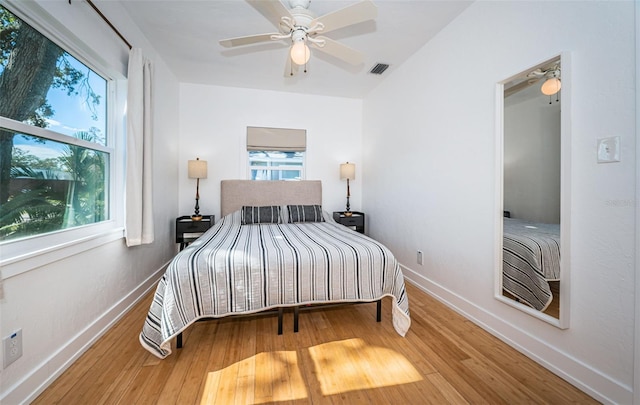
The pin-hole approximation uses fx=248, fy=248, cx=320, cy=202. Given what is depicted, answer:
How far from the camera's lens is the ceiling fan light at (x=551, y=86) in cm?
145

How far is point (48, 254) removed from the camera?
1.36 m

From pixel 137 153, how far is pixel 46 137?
2.08ft

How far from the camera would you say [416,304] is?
2348 mm

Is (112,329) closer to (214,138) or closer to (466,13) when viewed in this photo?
(214,138)

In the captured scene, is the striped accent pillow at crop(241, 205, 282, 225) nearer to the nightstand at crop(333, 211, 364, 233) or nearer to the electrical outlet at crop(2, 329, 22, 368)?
the nightstand at crop(333, 211, 364, 233)

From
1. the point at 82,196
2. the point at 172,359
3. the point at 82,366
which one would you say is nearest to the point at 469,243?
the point at 172,359

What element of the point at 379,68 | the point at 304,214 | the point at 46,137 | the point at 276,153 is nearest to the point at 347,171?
the point at 304,214

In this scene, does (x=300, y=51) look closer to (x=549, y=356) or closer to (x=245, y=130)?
(x=245, y=130)

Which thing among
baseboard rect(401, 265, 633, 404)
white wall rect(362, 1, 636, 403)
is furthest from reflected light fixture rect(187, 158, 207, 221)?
baseboard rect(401, 265, 633, 404)

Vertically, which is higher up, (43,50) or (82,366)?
(43,50)

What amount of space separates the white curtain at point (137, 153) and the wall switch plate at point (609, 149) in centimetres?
305

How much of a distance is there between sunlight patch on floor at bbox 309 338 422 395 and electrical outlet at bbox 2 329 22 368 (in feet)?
4.86

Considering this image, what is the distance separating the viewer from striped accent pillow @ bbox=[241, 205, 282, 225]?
325 cm

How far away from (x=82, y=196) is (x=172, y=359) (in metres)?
1.31
